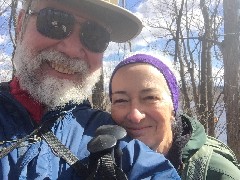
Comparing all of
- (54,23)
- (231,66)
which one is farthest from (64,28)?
(231,66)

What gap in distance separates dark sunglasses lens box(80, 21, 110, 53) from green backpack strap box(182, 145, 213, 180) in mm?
955

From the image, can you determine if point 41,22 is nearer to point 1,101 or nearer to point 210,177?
point 1,101

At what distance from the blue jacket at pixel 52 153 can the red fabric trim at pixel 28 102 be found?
101 millimetres

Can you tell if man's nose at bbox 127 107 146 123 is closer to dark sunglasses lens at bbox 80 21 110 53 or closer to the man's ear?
dark sunglasses lens at bbox 80 21 110 53

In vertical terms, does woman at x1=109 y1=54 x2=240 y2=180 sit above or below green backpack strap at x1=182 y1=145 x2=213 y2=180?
above

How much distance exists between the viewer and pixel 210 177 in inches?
90.6

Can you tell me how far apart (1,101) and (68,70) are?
0.49 metres

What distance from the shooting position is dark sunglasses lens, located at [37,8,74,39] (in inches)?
97.0

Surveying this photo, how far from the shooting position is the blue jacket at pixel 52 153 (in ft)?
5.91

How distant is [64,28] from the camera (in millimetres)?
2473

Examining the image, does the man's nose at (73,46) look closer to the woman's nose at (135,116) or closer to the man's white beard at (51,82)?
the man's white beard at (51,82)

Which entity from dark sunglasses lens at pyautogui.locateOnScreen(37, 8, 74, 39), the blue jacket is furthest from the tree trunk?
the blue jacket

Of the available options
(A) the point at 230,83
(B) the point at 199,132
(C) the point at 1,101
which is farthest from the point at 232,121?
(C) the point at 1,101

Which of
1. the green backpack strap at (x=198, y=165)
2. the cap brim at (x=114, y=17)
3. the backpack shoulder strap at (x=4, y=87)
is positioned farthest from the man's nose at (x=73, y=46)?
the green backpack strap at (x=198, y=165)
